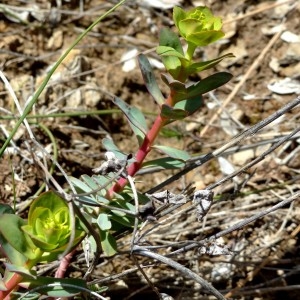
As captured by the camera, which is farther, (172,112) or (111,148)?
(111,148)

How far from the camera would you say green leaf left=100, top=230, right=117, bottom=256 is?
5.40 ft

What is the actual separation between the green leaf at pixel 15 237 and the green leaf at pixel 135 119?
42 cm

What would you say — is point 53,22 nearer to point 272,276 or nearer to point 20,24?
point 20,24

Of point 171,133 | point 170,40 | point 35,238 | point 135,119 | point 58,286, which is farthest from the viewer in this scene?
point 171,133

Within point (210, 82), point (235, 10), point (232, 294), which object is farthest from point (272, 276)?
point (235, 10)

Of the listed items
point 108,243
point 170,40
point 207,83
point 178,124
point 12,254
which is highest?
point 170,40

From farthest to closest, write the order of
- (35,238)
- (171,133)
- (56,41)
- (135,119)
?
(56,41) → (171,133) → (135,119) → (35,238)

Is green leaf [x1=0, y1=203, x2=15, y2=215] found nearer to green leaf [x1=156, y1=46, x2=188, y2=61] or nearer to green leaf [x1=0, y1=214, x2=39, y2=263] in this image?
green leaf [x1=0, y1=214, x2=39, y2=263]

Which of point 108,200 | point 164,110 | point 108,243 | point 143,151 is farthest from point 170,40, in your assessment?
point 108,243

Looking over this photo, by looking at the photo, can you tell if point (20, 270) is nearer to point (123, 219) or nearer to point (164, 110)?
point (123, 219)

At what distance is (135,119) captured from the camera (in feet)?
5.70

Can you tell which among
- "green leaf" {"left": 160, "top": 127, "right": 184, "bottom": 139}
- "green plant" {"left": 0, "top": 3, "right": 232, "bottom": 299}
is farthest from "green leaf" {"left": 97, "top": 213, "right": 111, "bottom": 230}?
"green leaf" {"left": 160, "top": 127, "right": 184, "bottom": 139}

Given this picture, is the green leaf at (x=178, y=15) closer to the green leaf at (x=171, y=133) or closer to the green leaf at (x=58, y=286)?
the green leaf at (x=58, y=286)

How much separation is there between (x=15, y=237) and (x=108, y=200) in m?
0.33
